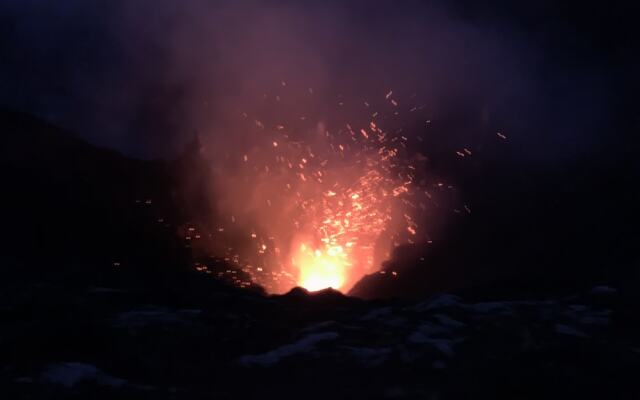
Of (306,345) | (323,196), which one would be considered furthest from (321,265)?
(306,345)

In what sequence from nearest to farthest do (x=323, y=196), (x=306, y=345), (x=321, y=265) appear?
(x=306, y=345), (x=321, y=265), (x=323, y=196)

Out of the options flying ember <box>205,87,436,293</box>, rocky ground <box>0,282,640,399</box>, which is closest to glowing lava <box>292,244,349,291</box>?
flying ember <box>205,87,436,293</box>

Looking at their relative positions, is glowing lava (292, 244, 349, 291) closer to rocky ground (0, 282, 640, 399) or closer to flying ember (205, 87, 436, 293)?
flying ember (205, 87, 436, 293)

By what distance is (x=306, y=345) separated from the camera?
8297 millimetres

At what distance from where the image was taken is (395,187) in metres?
13.1

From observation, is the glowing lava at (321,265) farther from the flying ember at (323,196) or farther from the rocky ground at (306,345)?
the rocky ground at (306,345)

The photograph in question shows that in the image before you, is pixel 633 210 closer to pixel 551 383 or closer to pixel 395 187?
pixel 395 187

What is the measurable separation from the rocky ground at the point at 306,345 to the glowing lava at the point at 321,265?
2707 millimetres

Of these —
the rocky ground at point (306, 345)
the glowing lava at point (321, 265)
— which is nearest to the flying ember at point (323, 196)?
the glowing lava at point (321, 265)

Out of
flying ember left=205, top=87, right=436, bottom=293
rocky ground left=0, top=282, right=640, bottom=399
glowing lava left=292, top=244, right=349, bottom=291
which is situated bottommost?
rocky ground left=0, top=282, right=640, bottom=399

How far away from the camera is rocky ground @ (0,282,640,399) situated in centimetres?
714

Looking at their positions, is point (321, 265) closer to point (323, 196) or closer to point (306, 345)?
point (323, 196)

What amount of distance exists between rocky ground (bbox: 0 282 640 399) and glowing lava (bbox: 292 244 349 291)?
2.71 metres

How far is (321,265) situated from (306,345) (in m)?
4.79
